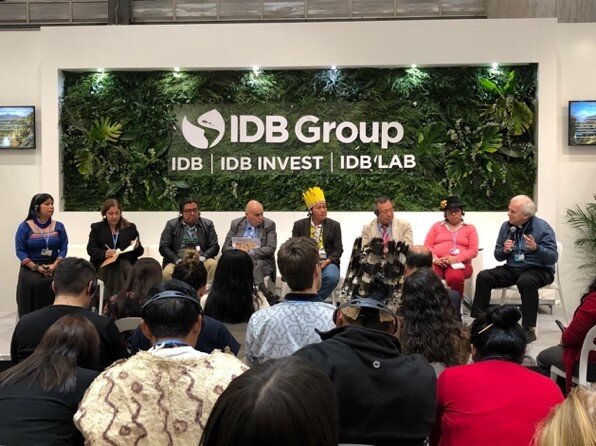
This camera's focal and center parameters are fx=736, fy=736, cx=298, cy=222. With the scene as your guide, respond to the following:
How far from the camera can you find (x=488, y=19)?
8516 mm

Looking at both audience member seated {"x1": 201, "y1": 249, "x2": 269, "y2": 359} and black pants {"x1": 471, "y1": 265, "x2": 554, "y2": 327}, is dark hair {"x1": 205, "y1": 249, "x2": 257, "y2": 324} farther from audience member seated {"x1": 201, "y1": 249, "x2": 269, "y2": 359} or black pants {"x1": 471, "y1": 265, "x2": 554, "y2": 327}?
black pants {"x1": 471, "y1": 265, "x2": 554, "y2": 327}

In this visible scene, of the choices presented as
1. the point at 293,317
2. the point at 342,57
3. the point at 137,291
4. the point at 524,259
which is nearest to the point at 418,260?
the point at 524,259

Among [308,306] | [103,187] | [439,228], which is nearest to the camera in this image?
[308,306]

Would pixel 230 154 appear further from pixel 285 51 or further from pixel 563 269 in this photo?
pixel 563 269

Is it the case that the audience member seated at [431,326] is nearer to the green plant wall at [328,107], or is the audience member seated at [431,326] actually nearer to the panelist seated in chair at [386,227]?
the panelist seated in chair at [386,227]

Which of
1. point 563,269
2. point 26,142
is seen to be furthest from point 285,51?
point 563,269

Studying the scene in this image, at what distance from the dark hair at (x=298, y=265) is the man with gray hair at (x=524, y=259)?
11.7 ft

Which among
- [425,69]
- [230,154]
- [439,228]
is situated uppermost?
[425,69]

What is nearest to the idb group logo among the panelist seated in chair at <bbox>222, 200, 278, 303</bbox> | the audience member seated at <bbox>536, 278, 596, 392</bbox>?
the panelist seated in chair at <bbox>222, 200, 278, 303</bbox>

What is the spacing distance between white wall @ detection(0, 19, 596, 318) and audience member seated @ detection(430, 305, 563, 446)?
606cm

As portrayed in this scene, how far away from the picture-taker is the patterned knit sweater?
2.22 metres

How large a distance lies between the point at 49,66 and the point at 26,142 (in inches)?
38.2

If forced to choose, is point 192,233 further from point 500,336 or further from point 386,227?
point 500,336

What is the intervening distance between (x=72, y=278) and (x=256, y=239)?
416 centimetres
